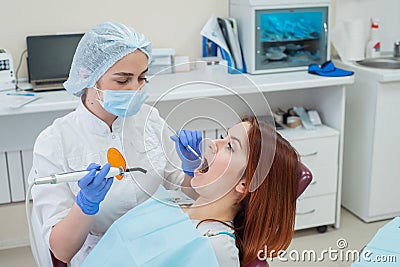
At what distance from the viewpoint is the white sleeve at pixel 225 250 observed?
140 centimetres

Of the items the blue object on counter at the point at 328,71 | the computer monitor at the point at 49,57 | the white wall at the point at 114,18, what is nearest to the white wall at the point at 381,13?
the blue object on counter at the point at 328,71

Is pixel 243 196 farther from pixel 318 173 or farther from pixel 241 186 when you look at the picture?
pixel 318 173

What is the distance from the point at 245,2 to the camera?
2875mm

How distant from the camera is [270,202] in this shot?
1.42 metres

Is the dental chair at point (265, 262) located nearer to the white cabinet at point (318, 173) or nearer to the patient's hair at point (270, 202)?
the patient's hair at point (270, 202)

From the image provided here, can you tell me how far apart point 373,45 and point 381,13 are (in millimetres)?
248

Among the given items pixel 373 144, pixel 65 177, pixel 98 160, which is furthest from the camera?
pixel 373 144

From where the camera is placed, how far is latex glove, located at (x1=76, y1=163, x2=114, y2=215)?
133cm

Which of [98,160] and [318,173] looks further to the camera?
[318,173]

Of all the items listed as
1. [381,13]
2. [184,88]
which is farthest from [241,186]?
[381,13]

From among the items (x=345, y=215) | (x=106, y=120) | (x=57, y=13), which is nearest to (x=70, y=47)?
(x=57, y=13)

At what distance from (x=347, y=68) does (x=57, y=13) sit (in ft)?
5.40

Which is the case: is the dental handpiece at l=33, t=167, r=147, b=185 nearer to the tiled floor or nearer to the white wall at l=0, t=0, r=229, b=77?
the tiled floor

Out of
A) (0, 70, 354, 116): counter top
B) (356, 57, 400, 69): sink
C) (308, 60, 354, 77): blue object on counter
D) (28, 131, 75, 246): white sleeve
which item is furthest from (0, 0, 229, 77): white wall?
(28, 131, 75, 246): white sleeve
